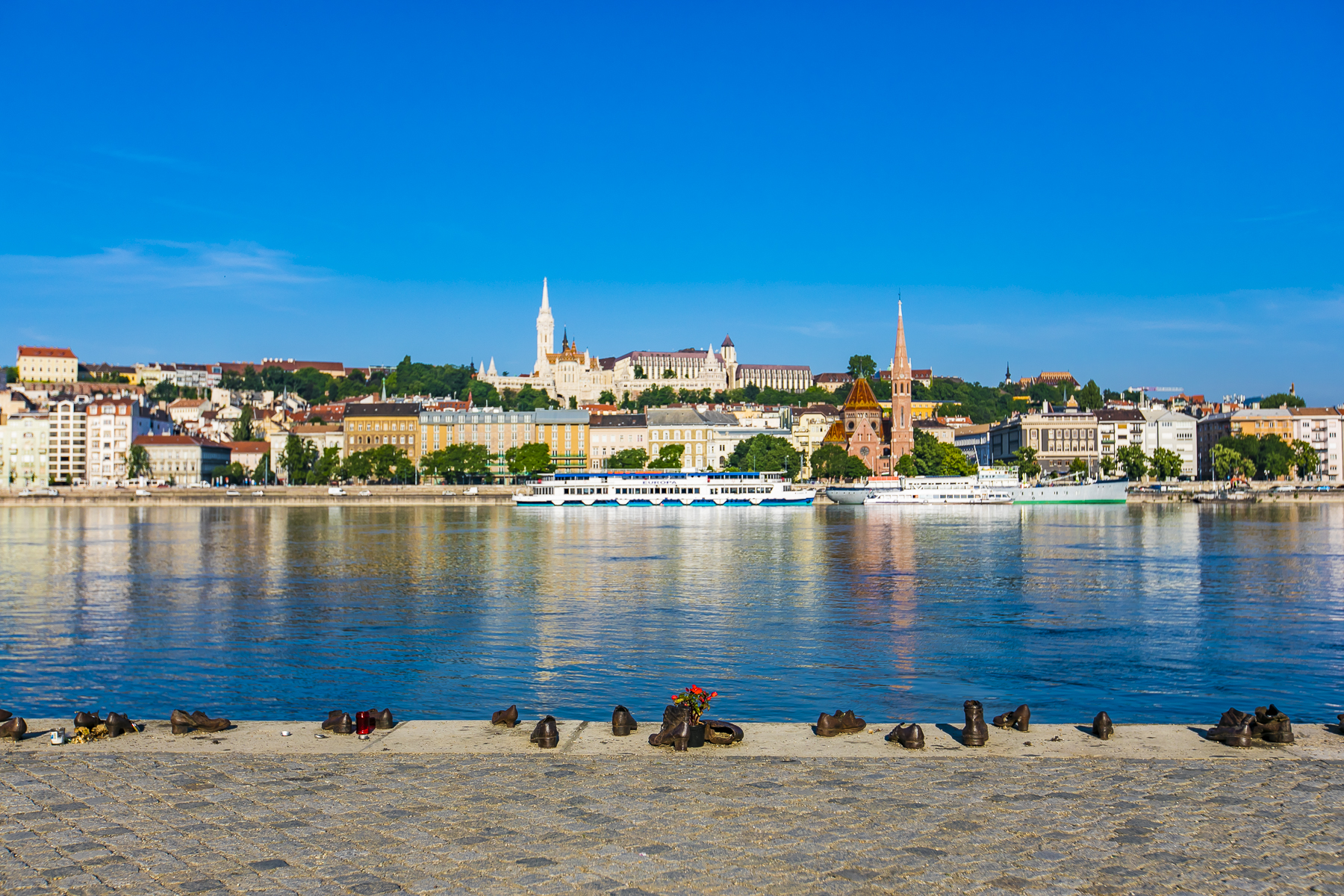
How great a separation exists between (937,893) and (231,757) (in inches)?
217

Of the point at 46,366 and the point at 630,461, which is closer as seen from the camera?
the point at 630,461

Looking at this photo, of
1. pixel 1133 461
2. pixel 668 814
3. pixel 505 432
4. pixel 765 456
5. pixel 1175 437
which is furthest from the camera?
pixel 1175 437

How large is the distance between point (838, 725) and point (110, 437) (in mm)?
132191

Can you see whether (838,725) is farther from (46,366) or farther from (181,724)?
(46,366)

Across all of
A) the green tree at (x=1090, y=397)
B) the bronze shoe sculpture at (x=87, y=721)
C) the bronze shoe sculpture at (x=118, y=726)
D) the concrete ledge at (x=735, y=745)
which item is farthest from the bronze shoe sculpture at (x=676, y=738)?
the green tree at (x=1090, y=397)

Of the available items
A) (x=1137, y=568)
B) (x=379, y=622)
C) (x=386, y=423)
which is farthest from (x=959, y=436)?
(x=379, y=622)

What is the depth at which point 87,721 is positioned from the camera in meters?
9.52

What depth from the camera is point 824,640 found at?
18.7 meters

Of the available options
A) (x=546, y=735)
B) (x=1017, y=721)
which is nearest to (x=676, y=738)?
(x=546, y=735)

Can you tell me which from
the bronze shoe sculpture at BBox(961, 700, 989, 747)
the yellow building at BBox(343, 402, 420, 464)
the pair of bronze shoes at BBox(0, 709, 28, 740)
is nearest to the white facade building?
the yellow building at BBox(343, 402, 420, 464)

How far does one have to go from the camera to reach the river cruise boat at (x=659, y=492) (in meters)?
87.5

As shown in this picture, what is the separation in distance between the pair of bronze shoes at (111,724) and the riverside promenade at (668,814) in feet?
0.38

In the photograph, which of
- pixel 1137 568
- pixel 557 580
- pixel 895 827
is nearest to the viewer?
pixel 895 827

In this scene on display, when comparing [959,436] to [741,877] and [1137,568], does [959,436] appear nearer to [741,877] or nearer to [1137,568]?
[1137,568]
